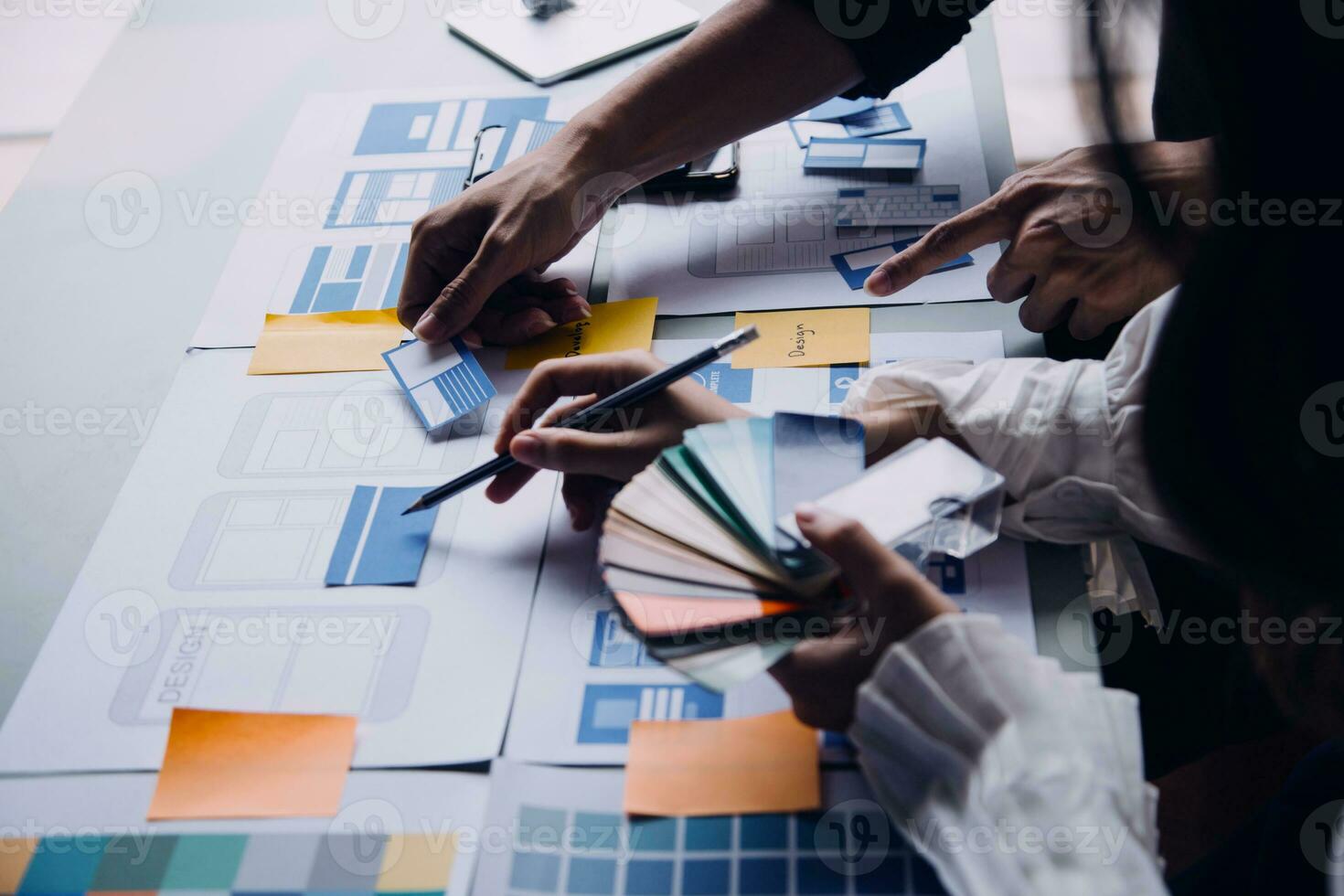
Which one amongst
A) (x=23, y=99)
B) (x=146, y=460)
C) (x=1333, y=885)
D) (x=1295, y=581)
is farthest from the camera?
(x=23, y=99)

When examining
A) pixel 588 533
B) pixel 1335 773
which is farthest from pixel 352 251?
pixel 1335 773

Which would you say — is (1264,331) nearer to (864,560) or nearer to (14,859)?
(864,560)

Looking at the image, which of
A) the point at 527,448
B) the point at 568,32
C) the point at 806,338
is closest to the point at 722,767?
the point at 527,448

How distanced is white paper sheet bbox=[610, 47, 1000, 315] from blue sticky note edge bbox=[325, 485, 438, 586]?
0.98 ft

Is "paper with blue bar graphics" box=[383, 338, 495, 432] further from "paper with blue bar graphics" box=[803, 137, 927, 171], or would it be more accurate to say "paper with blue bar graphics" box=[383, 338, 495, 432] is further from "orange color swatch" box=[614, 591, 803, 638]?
"paper with blue bar graphics" box=[803, 137, 927, 171]

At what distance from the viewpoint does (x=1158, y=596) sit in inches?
34.3

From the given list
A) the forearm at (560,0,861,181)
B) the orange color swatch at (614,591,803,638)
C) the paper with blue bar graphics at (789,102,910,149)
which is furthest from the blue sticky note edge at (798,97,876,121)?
the orange color swatch at (614,591,803,638)

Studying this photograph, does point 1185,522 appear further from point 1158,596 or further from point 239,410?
point 239,410

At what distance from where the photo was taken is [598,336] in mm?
922

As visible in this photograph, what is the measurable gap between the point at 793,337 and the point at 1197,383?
1.10ft

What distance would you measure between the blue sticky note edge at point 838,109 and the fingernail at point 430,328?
495mm

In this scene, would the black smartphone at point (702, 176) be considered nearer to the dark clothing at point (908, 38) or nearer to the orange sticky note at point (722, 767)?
the dark clothing at point (908, 38)

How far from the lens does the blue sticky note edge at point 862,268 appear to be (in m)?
0.94

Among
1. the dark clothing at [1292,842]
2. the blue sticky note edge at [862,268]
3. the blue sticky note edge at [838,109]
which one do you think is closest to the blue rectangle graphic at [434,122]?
the blue sticky note edge at [838,109]
